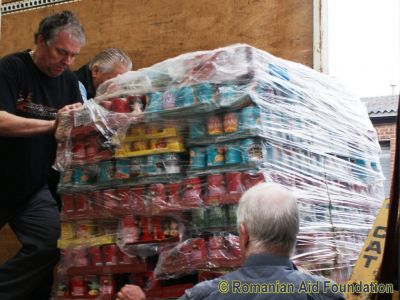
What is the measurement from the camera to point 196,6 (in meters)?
5.30

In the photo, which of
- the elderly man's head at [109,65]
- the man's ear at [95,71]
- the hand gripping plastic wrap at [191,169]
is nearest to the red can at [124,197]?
the hand gripping plastic wrap at [191,169]

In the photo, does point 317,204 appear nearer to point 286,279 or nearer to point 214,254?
point 214,254

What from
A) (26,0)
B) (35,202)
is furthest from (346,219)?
(26,0)

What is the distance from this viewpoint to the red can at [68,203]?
3.95 m

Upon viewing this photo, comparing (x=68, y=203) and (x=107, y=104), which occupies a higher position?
(x=107, y=104)

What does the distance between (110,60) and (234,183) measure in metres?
2.19

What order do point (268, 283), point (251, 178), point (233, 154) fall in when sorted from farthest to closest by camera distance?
point (233, 154), point (251, 178), point (268, 283)

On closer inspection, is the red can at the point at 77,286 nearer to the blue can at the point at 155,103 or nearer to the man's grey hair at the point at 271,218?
the blue can at the point at 155,103

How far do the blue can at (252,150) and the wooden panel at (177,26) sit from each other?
5.07ft

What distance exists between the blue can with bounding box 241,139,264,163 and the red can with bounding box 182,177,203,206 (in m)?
0.33

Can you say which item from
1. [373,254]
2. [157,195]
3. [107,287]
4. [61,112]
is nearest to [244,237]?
[373,254]

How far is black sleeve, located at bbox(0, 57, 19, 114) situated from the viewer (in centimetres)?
406

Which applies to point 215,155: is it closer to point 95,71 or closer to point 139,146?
point 139,146

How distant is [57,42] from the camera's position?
4.21 meters
